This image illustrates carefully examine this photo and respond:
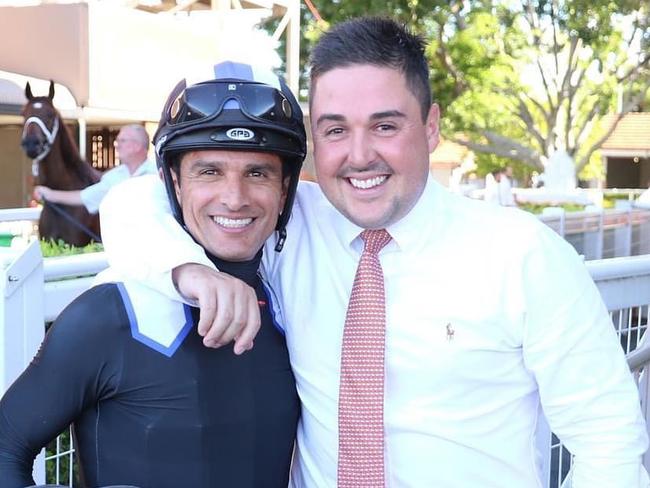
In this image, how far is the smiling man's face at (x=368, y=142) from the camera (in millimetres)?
1890

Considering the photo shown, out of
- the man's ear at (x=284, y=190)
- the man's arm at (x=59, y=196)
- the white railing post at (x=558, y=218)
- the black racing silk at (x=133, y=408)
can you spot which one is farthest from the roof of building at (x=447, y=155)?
the black racing silk at (x=133, y=408)

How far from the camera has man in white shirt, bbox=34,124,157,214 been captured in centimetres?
706

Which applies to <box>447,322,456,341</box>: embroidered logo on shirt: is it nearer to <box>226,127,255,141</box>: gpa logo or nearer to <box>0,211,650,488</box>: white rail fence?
<box>226,127,255,141</box>: gpa logo

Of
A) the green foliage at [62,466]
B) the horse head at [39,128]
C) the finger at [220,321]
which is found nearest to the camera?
the finger at [220,321]

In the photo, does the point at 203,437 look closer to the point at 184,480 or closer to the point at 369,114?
the point at 184,480

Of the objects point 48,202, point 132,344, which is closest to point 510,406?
point 132,344

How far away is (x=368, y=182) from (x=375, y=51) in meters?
0.28

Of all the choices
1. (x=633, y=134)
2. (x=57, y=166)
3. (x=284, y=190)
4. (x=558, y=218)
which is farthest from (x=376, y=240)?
(x=633, y=134)

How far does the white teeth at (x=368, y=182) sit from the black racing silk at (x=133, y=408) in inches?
17.0

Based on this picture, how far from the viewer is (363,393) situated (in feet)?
6.06

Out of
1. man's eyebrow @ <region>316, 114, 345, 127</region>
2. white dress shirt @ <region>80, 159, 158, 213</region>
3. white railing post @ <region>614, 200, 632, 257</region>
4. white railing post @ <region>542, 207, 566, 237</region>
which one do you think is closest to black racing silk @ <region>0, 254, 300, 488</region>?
man's eyebrow @ <region>316, 114, 345, 127</region>

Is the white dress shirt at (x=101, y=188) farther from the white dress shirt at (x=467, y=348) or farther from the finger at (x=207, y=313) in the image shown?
the finger at (x=207, y=313)

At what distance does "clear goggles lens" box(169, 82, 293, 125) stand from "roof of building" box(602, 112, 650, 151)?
117 ft

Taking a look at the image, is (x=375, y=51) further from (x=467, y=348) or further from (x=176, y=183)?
(x=467, y=348)
